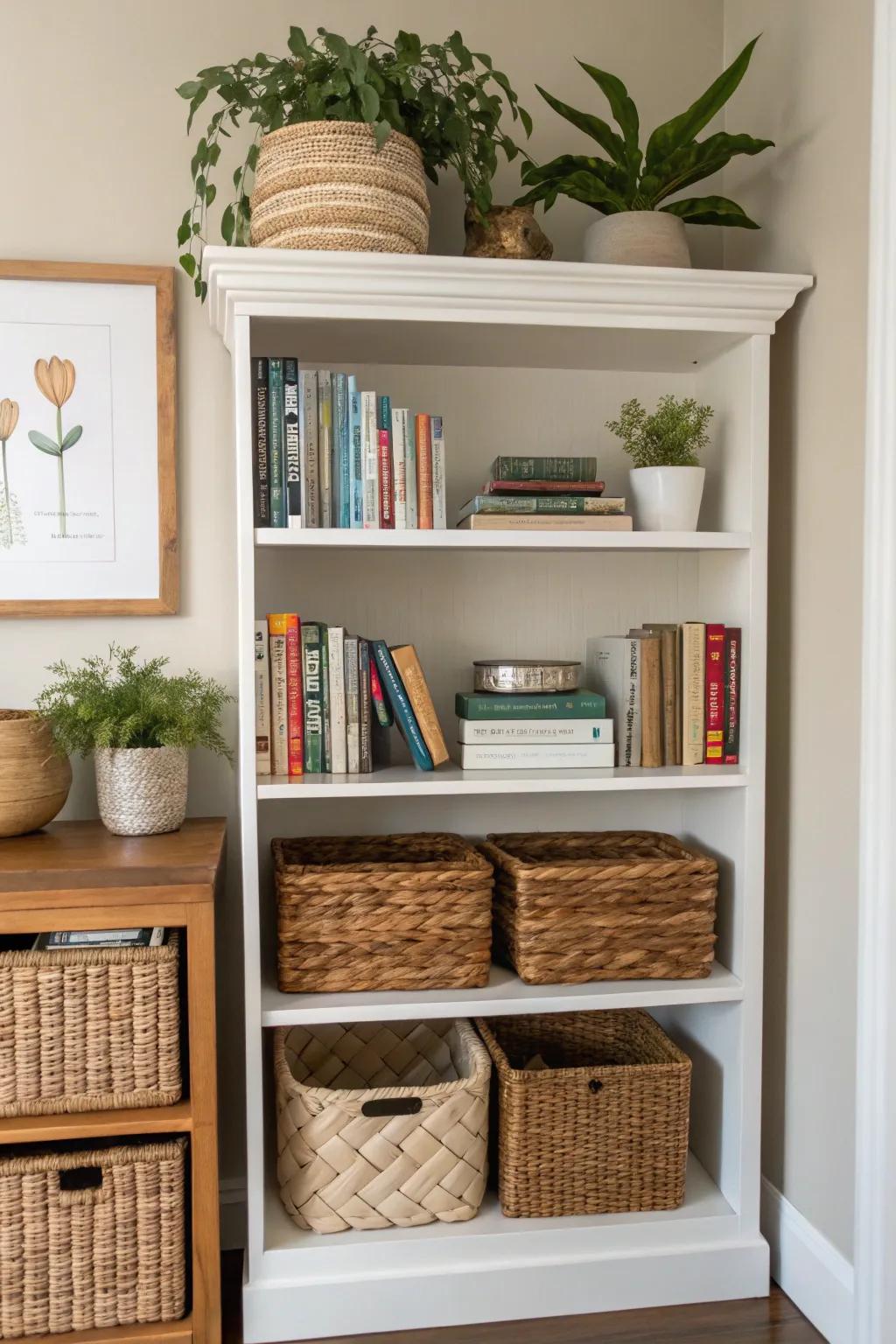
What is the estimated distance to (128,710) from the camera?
1.83 meters

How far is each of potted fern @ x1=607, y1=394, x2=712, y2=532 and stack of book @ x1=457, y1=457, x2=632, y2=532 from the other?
7 cm

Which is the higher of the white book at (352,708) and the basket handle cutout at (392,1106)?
the white book at (352,708)

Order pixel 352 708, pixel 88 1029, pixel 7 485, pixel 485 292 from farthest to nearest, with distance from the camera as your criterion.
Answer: pixel 7 485 → pixel 352 708 → pixel 485 292 → pixel 88 1029

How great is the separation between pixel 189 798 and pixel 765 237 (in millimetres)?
1539

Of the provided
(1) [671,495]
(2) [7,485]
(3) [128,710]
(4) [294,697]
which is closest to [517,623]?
(1) [671,495]

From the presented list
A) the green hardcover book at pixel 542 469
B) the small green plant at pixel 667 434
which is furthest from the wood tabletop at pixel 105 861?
the small green plant at pixel 667 434

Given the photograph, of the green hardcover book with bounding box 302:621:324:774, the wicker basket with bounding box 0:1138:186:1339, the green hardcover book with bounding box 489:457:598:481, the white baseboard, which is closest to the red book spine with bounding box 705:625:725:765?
the green hardcover book with bounding box 489:457:598:481

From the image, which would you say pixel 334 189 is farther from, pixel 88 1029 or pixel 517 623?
pixel 88 1029

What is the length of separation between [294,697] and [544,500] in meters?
0.55

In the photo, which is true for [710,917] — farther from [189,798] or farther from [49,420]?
[49,420]

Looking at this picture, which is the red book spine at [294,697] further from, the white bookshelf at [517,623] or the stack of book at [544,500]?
the stack of book at [544,500]

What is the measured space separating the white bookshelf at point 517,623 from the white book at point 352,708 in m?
0.07

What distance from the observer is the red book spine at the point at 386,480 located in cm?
181

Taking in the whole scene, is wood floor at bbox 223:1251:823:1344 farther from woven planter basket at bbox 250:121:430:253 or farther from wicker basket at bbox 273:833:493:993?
woven planter basket at bbox 250:121:430:253
